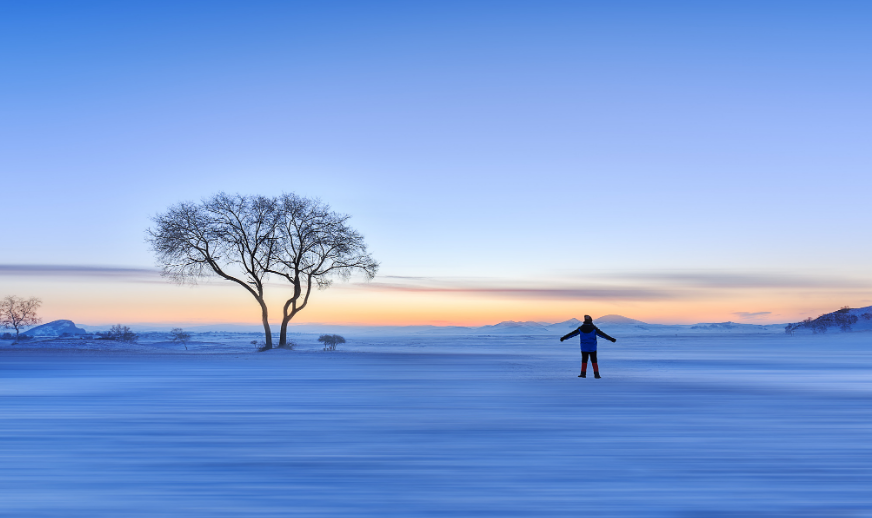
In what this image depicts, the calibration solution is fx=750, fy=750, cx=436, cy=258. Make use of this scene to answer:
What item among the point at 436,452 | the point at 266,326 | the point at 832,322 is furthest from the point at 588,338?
the point at 832,322

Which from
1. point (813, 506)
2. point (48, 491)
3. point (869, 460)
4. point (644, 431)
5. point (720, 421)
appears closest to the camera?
point (813, 506)

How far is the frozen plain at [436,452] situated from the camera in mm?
5859

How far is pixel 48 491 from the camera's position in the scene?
6.20 meters

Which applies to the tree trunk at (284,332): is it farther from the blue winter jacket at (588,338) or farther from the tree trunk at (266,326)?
the blue winter jacket at (588,338)

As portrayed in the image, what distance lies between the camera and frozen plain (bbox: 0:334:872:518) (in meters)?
5.86

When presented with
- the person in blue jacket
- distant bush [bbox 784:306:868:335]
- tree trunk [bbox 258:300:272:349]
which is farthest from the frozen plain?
distant bush [bbox 784:306:868:335]

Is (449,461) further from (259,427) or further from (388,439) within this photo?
(259,427)

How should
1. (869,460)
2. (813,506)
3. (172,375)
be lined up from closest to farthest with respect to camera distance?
1. (813,506)
2. (869,460)
3. (172,375)

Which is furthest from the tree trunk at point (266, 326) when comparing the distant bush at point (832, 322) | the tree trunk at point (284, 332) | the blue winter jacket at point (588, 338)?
the distant bush at point (832, 322)

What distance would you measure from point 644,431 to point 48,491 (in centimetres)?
673

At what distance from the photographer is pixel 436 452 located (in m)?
8.00

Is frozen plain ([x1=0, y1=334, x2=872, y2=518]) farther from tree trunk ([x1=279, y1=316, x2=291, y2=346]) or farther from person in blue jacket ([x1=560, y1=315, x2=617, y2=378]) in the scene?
tree trunk ([x1=279, y1=316, x2=291, y2=346])

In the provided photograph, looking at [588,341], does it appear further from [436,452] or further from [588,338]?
[436,452]

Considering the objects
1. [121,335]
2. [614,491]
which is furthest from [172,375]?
[121,335]
